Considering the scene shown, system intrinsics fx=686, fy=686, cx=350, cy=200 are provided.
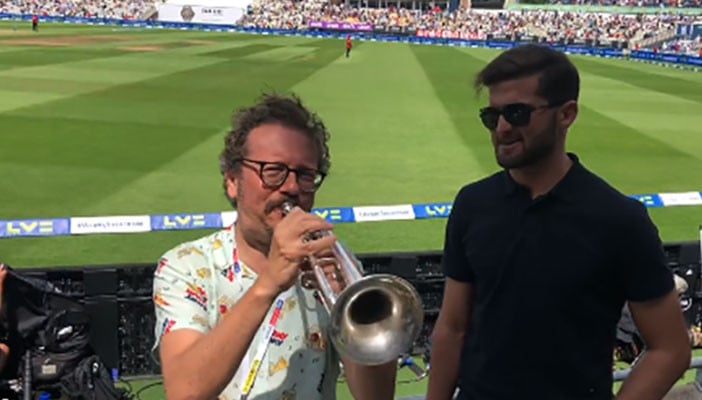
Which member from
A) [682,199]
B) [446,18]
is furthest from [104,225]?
[446,18]

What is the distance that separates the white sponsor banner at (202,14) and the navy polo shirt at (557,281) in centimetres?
6754

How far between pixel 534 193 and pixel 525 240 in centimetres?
21

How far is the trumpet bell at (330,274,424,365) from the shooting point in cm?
203

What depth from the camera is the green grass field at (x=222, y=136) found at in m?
9.20

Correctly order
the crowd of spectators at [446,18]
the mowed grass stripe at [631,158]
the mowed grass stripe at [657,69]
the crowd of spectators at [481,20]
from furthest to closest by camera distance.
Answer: the crowd of spectators at [446,18]
the crowd of spectators at [481,20]
the mowed grass stripe at [657,69]
the mowed grass stripe at [631,158]

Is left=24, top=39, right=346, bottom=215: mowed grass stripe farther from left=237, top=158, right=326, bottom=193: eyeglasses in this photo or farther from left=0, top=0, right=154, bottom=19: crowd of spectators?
left=0, top=0, right=154, bottom=19: crowd of spectators

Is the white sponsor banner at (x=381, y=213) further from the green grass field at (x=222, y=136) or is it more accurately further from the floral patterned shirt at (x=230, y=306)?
the floral patterned shirt at (x=230, y=306)

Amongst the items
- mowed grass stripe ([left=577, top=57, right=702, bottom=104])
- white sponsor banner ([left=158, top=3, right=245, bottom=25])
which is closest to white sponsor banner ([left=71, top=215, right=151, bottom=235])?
mowed grass stripe ([left=577, top=57, right=702, bottom=104])

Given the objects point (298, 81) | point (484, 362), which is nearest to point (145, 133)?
point (298, 81)

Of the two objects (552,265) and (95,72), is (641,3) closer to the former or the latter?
(95,72)

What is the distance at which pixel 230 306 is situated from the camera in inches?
86.4

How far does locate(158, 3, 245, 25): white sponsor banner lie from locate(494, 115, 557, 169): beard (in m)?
67.5

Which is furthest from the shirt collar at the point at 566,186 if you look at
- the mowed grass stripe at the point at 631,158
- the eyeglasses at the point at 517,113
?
the mowed grass stripe at the point at 631,158

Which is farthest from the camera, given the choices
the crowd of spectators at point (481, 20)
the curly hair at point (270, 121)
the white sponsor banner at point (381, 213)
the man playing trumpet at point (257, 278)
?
the crowd of spectators at point (481, 20)
